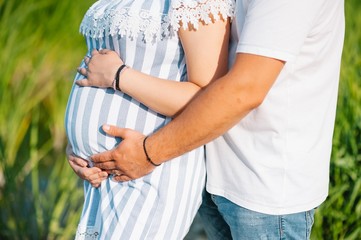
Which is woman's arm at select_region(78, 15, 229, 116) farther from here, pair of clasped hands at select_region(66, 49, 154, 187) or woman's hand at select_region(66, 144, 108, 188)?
woman's hand at select_region(66, 144, 108, 188)

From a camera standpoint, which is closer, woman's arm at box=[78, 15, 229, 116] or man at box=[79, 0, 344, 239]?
man at box=[79, 0, 344, 239]

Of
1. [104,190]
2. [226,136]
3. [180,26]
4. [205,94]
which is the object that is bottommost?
[104,190]

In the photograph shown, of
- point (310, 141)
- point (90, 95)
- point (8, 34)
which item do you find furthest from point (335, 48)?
point (8, 34)

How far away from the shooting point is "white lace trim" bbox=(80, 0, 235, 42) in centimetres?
165

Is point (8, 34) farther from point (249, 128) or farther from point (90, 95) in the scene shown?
point (249, 128)

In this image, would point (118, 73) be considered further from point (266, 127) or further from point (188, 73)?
point (266, 127)

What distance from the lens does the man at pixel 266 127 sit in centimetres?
153

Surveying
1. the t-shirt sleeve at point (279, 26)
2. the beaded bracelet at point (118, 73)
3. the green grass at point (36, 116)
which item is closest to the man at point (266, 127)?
the t-shirt sleeve at point (279, 26)

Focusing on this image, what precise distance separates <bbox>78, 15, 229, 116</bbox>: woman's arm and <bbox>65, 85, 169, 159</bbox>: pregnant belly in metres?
Answer: 0.05

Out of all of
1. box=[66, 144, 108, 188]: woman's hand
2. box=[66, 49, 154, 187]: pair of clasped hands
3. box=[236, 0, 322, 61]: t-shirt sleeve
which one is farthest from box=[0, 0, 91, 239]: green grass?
box=[236, 0, 322, 61]: t-shirt sleeve

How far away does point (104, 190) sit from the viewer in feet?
6.10

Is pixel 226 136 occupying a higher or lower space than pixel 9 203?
higher

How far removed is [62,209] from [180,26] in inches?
72.9

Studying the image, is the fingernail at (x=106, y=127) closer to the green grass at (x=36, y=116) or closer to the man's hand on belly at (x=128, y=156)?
the man's hand on belly at (x=128, y=156)
